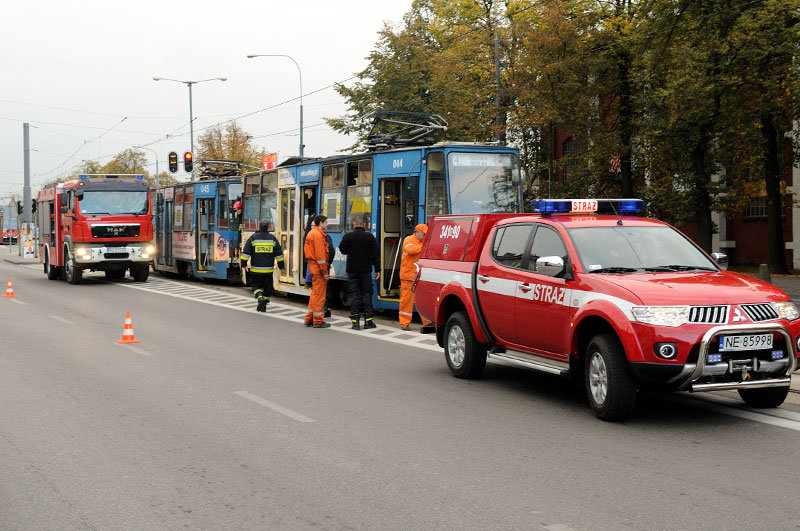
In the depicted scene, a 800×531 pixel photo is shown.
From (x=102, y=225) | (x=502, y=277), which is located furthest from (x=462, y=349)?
(x=102, y=225)

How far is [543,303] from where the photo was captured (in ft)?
28.2

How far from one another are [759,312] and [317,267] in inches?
360

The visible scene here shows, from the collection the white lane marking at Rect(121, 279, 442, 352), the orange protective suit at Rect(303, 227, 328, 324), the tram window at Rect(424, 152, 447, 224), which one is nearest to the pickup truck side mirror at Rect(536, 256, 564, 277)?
the white lane marking at Rect(121, 279, 442, 352)

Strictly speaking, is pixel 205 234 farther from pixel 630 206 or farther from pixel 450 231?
pixel 630 206

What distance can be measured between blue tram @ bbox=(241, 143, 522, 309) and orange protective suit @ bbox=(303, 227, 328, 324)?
5.05 feet

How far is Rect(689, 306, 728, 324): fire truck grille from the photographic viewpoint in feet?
A: 23.9

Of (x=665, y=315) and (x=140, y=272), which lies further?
(x=140, y=272)

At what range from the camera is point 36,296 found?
22.5 m

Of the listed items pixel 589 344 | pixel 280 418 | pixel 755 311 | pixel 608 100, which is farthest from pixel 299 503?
pixel 608 100

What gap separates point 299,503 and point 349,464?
94cm

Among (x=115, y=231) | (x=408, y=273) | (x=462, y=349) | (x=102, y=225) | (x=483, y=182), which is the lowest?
(x=462, y=349)

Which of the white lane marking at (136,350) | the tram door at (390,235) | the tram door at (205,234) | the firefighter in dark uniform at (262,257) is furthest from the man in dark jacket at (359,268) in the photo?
the tram door at (205,234)

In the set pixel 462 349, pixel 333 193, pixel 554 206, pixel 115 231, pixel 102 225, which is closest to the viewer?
pixel 554 206

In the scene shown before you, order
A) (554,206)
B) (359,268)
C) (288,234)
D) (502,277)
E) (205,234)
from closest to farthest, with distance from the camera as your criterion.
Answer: (554,206) → (502,277) → (359,268) → (288,234) → (205,234)
